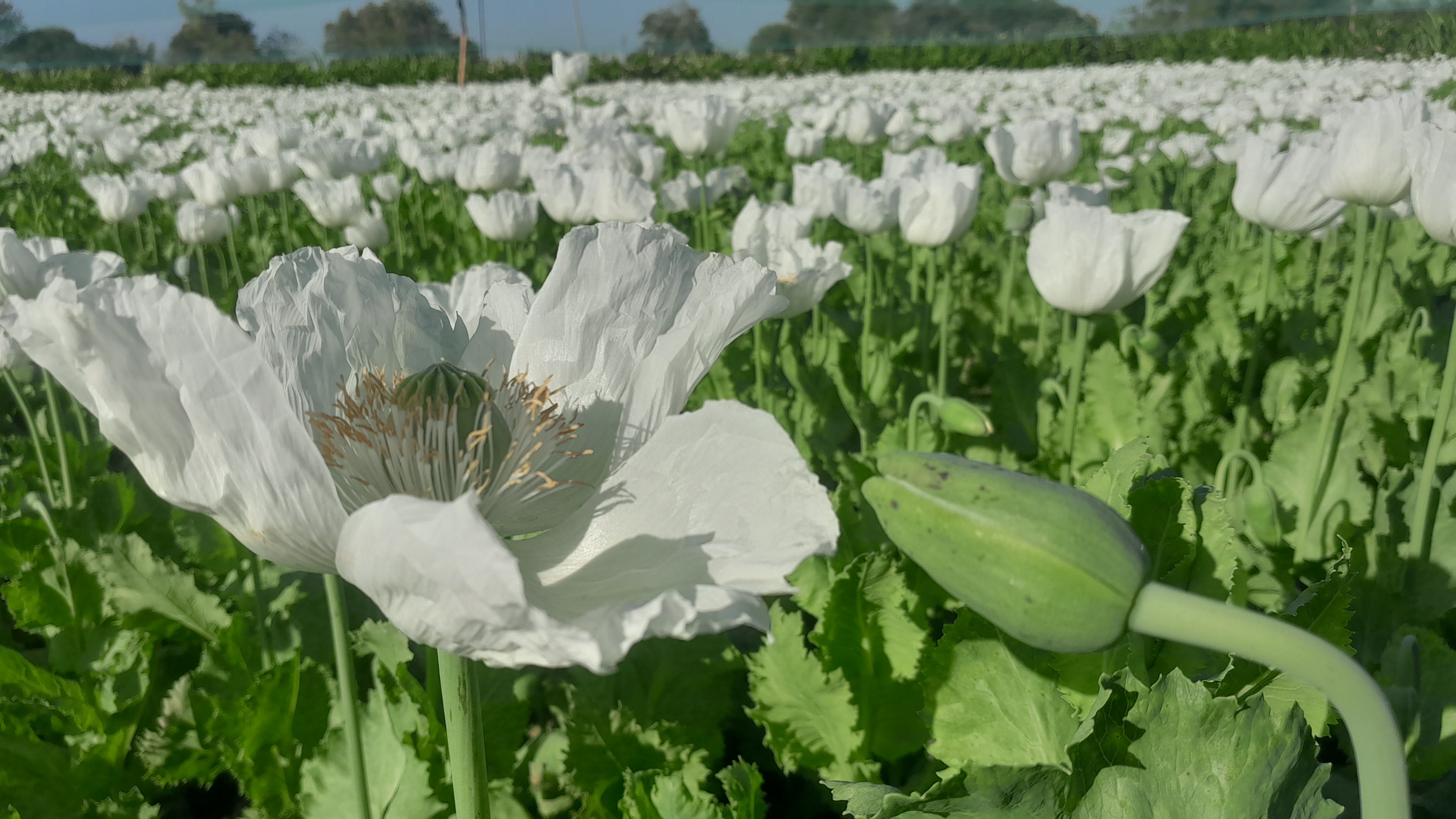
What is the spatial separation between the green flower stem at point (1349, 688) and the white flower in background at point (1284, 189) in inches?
102

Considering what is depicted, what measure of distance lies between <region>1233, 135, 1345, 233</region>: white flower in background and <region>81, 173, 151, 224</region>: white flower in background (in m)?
4.43

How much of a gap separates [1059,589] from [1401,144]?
213 cm

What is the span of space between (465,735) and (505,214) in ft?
10.6

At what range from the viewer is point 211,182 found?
4.35 meters

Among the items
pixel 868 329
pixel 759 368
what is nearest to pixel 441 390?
pixel 759 368

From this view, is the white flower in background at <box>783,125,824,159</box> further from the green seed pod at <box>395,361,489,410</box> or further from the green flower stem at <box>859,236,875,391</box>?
the green seed pod at <box>395,361,489,410</box>

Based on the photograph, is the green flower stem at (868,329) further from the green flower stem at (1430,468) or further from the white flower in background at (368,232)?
the white flower in background at (368,232)

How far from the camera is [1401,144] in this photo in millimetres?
2164

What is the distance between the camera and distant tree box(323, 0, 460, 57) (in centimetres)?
5050

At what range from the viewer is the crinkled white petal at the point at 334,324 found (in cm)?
92

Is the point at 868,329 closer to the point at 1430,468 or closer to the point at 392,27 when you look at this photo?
the point at 1430,468

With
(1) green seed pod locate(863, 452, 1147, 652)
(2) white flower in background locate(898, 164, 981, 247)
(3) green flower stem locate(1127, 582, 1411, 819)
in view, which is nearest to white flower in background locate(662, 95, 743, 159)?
(2) white flower in background locate(898, 164, 981, 247)

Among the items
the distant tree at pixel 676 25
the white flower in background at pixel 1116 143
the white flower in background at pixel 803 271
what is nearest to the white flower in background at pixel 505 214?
the white flower in background at pixel 803 271

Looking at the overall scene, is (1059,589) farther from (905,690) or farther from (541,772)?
(541,772)
